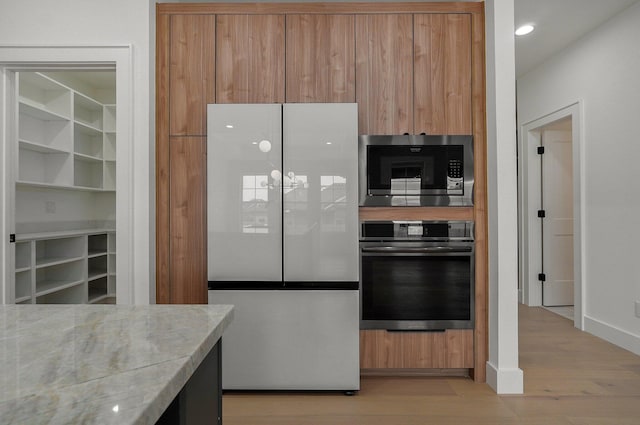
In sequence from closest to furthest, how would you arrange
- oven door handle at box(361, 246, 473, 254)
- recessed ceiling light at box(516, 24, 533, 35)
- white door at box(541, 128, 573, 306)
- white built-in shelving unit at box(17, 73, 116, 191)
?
oven door handle at box(361, 246, 473, 254) < recessed ceiling light at box(516, 24, 533, 35) < white built-in shelving unit at box(17, 73, 116, 191) < white door at box(541, 128, 573, 306)

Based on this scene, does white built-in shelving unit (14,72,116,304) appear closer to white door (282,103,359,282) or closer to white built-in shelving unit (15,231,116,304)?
white built-in shelving unit (15,231,116,304)

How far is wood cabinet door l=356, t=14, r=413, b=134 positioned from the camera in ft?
8.43

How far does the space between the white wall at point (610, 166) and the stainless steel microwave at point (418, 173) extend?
165 centimetres

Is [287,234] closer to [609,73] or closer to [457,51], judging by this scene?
[457,51]

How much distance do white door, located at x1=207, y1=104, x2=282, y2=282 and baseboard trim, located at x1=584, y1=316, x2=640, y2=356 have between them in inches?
114

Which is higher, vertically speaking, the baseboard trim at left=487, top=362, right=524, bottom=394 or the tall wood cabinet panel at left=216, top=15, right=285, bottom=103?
the tall wood cabinet panel at left=216, top=15, right=285, bottom=103

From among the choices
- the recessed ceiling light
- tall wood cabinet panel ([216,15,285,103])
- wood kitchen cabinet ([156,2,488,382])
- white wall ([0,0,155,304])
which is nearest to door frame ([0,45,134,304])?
white wall ([0,0,155,304])

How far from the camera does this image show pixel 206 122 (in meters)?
2.55

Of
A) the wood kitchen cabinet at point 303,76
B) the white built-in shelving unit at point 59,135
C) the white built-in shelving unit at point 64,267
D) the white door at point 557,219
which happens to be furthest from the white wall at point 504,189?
the white built-in shelving unit at point 59,135

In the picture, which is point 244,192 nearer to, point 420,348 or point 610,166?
point 420,348

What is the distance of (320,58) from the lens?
2568mm

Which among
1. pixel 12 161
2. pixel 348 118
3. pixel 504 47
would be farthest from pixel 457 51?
pixel 12 161

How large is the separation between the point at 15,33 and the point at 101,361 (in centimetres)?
281

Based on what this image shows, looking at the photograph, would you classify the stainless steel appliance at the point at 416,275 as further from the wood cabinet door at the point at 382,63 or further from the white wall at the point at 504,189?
the wood cabinet door at the point at 382,63
